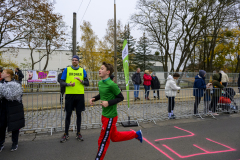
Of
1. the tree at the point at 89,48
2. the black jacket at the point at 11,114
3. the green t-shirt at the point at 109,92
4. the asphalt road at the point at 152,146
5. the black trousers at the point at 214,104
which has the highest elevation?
the tree at the point at 89,48

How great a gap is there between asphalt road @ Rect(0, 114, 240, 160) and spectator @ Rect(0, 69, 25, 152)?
20.8 inches

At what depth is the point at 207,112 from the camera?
6664mm

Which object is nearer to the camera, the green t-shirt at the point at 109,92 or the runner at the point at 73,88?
the green t-shirt at the point at 109,92

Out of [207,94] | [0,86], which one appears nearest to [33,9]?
[0,86]

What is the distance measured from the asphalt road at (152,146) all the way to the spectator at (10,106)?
0.53 m

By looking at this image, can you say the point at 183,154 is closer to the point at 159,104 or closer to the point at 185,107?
the point at 159,104

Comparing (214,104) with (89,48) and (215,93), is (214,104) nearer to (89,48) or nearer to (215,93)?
(215,93)

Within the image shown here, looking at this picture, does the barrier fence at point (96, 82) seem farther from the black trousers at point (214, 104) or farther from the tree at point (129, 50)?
the tree at point (129, 50)

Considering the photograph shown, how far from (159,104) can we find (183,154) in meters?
3.54

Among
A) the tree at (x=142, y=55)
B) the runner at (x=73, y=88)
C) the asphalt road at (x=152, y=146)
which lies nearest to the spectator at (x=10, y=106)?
the asphalt road at (x=152, y=146)

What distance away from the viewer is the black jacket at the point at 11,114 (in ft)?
11.0

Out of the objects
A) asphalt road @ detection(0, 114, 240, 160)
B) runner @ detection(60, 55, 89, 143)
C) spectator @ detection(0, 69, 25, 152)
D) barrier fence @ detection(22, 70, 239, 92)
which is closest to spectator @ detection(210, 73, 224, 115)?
asphalt road @ detection(0, 114, 240, 160)

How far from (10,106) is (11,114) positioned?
17 cm

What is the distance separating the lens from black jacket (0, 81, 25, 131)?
11.0ft
